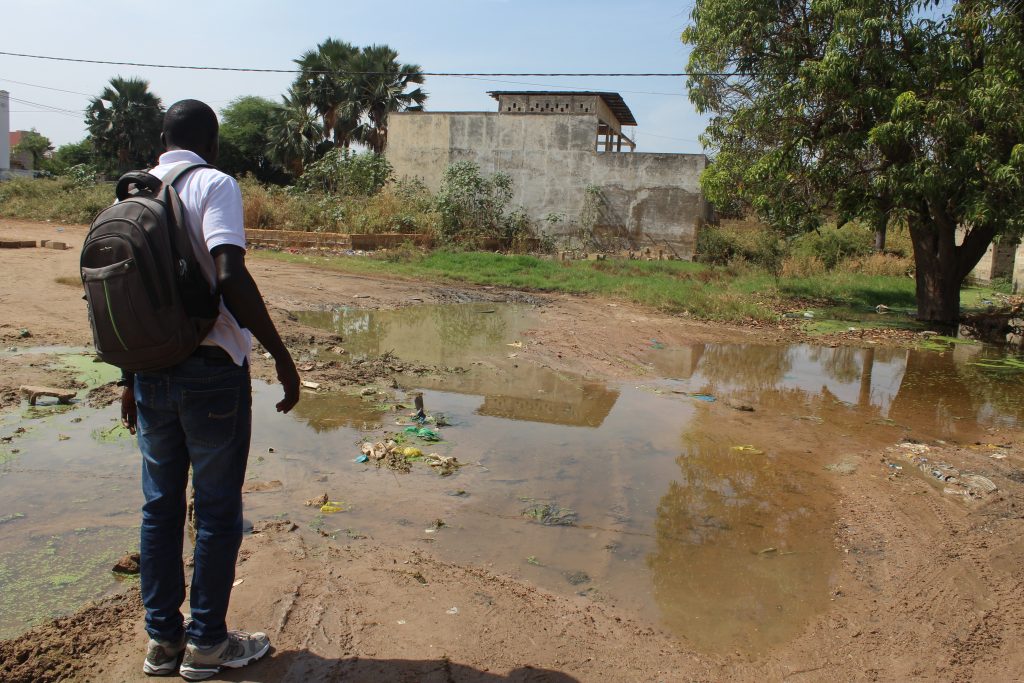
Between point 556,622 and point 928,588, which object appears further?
point 928,588

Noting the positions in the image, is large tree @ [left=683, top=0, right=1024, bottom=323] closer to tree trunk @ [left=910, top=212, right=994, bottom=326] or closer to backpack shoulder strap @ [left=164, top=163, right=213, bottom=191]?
tree trunk @ [left=910, top=212, right=994, bottom=326]

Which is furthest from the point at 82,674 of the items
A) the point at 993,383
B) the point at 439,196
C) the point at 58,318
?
the point at 439,196

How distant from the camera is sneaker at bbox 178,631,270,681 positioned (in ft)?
7.54

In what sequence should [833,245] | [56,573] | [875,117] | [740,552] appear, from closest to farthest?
[56,573] < [740,552] < [875,117] < [833,245]

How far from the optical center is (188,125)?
235cm

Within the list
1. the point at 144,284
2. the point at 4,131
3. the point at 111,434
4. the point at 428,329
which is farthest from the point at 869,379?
the point at 4,131

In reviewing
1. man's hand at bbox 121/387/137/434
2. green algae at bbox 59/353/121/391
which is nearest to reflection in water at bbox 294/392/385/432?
green algae at bbox 59/353/121/391

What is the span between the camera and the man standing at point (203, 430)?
7.16ft

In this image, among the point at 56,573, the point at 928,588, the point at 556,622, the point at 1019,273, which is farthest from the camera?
the point at 1019,273

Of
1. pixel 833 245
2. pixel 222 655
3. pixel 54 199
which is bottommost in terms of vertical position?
pixel 222 655

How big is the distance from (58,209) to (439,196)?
11.1 meters

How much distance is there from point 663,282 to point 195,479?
14245 millimetres

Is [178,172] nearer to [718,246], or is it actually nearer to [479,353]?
[479,353]

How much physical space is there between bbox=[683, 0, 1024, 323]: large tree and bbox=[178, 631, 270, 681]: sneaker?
10.7 m
